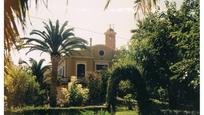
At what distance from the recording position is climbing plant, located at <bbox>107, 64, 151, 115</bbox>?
16.2 m

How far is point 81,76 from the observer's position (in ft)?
92.7

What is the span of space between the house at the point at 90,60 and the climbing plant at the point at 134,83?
1161cm

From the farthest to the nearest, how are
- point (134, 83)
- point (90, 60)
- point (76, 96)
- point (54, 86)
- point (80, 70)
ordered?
point (90, 60)
point (80, 70)
point (76, 96)
point (54, 86)
point (134, 83)

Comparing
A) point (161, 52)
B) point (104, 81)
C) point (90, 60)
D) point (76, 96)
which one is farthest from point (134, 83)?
point (90, 60)

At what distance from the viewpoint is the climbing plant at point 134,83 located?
53.0ft

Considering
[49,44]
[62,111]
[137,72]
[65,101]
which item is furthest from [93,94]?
[137,72]

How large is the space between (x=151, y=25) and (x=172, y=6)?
5.38ft

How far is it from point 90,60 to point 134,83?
45.5 ft

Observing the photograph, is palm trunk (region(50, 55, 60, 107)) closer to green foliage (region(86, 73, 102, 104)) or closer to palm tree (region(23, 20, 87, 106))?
palm tree (region(23, 20, 87, 106))

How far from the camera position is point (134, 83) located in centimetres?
1630

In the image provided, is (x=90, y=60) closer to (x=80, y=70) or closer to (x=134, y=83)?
(x=80, y=70)

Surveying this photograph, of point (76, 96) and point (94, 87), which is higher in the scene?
point (94, 87)

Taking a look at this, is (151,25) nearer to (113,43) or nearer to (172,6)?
(172,6)

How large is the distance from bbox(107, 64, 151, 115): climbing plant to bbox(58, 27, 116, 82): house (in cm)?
1161
